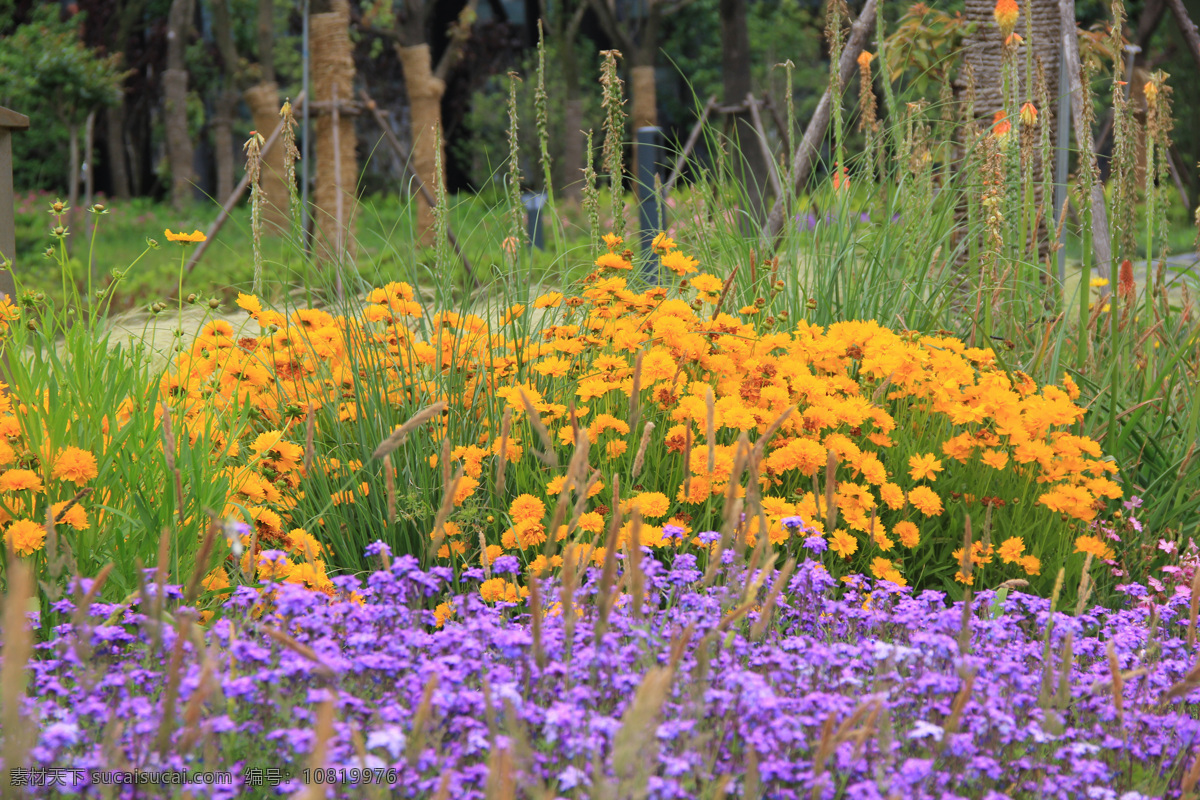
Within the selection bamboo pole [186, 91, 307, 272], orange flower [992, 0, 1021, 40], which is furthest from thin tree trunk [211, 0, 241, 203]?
orange flower [992, 0, 1021, 40]

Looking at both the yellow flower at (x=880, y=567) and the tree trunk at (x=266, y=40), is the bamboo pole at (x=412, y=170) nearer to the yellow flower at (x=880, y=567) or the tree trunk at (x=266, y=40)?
the yellow flower at (x=880, y=567)

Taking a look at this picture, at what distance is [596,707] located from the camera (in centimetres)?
169

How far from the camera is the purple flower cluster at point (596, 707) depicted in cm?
134

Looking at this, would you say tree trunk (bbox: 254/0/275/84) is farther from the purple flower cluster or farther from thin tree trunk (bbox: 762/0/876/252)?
the purple flower cluster

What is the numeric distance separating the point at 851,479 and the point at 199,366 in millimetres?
1879

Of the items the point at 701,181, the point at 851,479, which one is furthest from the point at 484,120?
the point at 851,479

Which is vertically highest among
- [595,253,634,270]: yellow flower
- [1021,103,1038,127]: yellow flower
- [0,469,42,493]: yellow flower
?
[1021,103,1038,127]: yellow flower

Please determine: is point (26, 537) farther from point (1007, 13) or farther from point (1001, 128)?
point (1007, 13)

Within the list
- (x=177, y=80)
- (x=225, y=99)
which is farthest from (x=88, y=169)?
(x=225, y=99)

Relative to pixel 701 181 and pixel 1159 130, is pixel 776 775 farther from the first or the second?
pixel 1159 130

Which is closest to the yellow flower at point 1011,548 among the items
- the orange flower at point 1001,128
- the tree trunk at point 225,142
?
the orange flower at point 1001,128

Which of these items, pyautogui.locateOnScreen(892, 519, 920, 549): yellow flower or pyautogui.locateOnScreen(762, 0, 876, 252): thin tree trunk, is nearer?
pyautogui.locateOnScreen(892, 519, 920, 549): yellow flower

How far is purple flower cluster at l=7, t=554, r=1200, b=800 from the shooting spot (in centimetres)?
134

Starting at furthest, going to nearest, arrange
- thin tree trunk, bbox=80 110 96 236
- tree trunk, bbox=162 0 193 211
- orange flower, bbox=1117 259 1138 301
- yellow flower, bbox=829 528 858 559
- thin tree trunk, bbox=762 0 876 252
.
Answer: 1. tree trunk, bbox=162 0 193 211
2. thin tree trunk, bbox=80 110 96 236
3. thin tree trunk, bbox=762 0 876 252
4. orange flower, bbox=1117 259 1138 301
5. yellow flower, bbox=829 528 858 559
